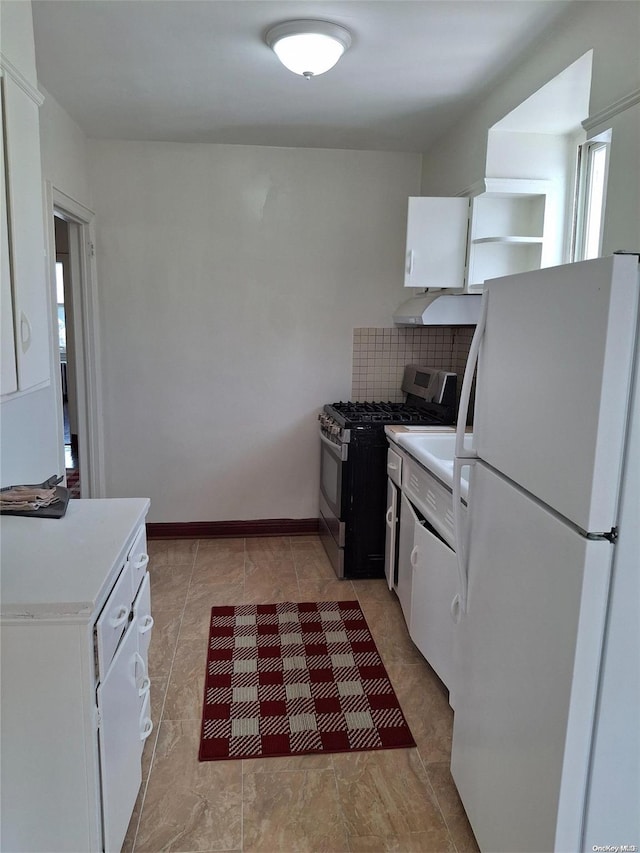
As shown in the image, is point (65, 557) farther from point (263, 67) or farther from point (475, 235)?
point (475, 235)

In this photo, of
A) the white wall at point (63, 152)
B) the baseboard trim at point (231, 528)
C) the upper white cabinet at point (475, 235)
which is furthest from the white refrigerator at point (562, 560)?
the baseboard trim at point (231, 528)

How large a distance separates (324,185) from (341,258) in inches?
18.3

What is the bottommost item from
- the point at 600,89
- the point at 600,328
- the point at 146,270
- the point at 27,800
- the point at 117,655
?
the point at 27,800

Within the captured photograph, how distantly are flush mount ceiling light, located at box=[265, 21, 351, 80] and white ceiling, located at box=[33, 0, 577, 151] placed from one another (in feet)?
0.12

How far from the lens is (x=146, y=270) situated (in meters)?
3.82

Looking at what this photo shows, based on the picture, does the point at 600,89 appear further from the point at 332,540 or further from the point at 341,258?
the point at 332,540

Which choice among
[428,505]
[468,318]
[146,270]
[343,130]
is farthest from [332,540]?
[343,130]

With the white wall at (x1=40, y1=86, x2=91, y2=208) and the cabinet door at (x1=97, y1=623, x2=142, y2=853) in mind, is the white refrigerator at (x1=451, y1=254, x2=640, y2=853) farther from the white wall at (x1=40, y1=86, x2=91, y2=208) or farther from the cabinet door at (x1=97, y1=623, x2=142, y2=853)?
the white wall at (x1=40, y1=86, x2=91, y2=208)

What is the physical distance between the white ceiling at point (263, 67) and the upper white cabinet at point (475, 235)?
1.58ft

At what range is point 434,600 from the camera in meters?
2.40

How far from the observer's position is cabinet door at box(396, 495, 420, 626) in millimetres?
2746

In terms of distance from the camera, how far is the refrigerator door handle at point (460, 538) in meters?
1.73

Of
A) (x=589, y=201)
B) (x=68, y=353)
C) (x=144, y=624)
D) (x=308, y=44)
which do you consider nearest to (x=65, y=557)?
(x=144, y=624)

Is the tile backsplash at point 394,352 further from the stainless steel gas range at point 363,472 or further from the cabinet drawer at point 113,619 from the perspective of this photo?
the cabinet drawer at point 113,619
